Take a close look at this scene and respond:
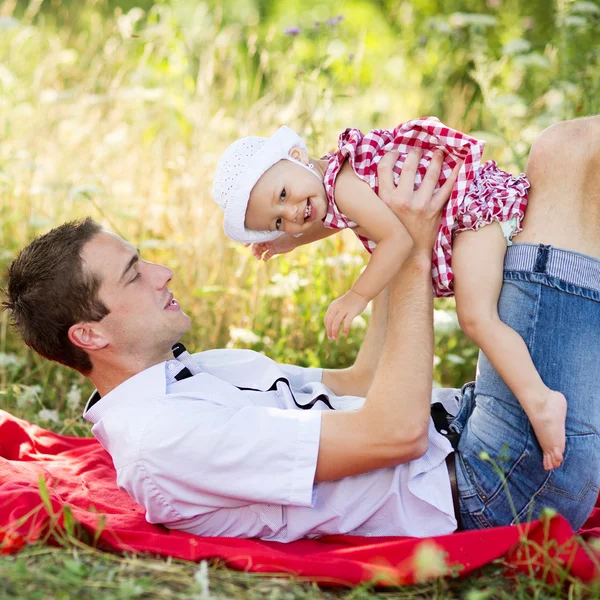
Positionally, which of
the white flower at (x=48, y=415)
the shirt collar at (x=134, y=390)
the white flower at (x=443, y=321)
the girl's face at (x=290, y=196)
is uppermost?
the girl's face at (x=290, y=196)

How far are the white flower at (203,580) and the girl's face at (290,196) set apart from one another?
3.24 feet

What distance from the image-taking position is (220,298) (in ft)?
13.3

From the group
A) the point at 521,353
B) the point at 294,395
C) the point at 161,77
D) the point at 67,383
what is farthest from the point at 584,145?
the point at 161,77

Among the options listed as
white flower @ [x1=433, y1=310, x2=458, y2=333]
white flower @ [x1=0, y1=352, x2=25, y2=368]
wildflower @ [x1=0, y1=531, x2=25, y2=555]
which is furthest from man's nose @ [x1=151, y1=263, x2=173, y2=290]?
white flower @ [x1=0, y1=352, x2=25, y2=368]

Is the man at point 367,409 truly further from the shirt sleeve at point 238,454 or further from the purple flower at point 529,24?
the purple flower at point 529,24

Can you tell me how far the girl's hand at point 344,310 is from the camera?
2.28 meters

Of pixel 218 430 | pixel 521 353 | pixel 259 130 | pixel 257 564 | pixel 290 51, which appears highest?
pixel 290 51

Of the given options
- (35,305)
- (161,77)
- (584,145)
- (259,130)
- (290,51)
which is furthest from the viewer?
(161,77)

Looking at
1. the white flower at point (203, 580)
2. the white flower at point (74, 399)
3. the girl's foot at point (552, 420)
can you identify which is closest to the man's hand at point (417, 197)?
the girl's foot at point (552, 420)

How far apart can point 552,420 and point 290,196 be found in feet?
3.09

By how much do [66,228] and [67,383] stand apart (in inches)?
59.2

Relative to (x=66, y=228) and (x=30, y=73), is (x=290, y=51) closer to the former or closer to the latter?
(x=66, y=228)

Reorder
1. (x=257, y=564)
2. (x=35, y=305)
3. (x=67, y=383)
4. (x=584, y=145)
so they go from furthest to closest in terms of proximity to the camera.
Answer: (x=67, y=383)
(x=35, y=305)
(x=584, y=145)
(x=257, y=564)

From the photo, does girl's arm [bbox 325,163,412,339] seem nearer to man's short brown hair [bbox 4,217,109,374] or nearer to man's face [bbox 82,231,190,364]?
man's face [bbox 82,231,190,364]
